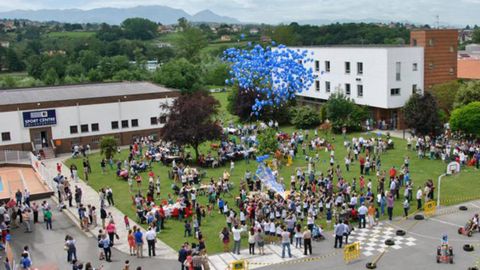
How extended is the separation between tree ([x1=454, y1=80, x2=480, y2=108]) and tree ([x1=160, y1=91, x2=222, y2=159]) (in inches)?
815

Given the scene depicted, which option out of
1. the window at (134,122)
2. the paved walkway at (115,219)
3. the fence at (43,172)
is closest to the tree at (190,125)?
the paved walkway at (115,219)

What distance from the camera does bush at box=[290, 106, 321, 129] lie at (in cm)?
5228

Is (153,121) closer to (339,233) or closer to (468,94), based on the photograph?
(468,94)

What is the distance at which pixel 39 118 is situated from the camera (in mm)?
44844

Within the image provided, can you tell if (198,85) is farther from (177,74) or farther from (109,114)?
(109,114)

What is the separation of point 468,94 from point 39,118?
3580cm

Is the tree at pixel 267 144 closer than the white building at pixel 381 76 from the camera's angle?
Yes

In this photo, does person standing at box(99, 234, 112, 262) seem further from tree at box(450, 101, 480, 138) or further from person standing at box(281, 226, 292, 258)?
tree at box(450, 101, 480, 138)

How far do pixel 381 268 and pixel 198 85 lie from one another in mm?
54113

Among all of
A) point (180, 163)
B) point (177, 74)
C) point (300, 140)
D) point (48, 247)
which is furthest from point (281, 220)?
point (177, 74)

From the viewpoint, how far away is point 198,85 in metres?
71.7

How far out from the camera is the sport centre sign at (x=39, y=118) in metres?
44.3

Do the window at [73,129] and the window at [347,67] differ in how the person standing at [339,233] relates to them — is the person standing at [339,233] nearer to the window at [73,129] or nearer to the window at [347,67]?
the window at [73,129]

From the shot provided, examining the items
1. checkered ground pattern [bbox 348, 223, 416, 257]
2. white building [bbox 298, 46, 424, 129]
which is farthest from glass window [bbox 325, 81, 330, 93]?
checkered ground pattern [bbox 348, 223, 416, 257]
